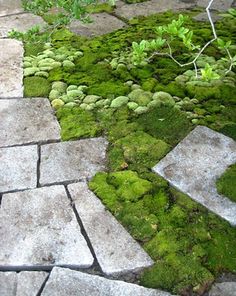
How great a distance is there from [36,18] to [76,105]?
1.67 metres

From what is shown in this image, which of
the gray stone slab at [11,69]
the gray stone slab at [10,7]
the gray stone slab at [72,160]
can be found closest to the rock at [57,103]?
the gray stone slab at [11,69]

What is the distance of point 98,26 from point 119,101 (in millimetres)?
1387

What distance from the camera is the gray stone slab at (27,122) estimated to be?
2.74 m

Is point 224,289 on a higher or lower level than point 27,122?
higher

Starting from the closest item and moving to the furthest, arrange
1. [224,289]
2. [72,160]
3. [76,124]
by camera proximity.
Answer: [224,289]
[72,160]
[76,124]

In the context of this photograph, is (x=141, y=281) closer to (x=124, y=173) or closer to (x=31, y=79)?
(x=124, y=173)

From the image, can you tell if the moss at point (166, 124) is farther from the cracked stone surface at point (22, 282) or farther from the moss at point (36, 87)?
the cracked stone surface at point (22, 282)

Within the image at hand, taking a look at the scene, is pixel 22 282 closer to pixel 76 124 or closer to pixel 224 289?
pixel 224 289

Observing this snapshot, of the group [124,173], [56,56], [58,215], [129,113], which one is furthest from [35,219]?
[56,56]

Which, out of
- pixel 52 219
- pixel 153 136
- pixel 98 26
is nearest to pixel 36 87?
pixel 153 136

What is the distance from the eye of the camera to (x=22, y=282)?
1870mm

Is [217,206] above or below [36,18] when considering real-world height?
above

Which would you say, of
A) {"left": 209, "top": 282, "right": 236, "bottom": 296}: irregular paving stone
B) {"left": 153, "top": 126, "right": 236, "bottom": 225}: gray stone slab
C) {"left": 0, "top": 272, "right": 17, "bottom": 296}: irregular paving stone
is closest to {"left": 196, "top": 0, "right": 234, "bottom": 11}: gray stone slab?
{"left": 153, "top": 126, "right": 236, "bottom": 225}: gray stone slab

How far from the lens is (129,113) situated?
2938mm
